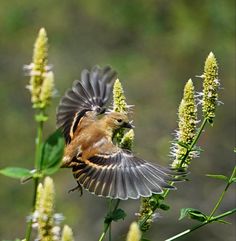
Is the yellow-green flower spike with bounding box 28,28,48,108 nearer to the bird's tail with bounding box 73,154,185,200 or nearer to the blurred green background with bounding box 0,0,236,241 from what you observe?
the bird's tail with bounding box 73,154,185,200

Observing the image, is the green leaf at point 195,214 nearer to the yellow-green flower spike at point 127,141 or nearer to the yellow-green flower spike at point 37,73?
the yellow-green flower spike at point 127,141

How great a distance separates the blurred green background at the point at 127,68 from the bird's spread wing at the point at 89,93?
19.8 feet

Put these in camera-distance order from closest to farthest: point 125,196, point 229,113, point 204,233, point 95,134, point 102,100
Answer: point 125,196, point 95,134, point 102,100, point 204,233, point 229,113

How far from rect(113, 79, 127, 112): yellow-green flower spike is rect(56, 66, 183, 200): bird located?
0.03 meters

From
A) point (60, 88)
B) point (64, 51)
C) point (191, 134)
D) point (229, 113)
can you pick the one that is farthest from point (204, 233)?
point (191, 134)

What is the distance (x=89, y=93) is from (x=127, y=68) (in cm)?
919

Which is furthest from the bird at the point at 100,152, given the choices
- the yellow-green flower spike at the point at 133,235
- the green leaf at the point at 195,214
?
the yellow-green flower spike at the point at 133,235

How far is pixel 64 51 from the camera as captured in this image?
13516 mm

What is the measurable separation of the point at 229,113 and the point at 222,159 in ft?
4.17

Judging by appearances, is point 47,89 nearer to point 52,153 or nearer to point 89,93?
point 52,153

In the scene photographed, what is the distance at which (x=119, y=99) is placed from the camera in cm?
295

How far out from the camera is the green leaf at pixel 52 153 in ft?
6.11

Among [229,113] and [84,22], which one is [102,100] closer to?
[229,113]

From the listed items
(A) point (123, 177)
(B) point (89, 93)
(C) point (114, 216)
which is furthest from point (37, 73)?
(B) point (89, 93)
